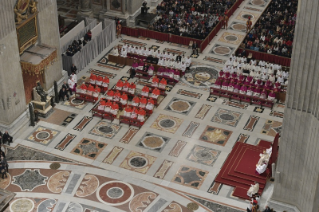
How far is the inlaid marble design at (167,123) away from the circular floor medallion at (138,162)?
8.08 feet

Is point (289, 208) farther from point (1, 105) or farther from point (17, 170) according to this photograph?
point (1, 105)

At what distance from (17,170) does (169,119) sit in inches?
308

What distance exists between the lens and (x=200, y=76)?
3366cm

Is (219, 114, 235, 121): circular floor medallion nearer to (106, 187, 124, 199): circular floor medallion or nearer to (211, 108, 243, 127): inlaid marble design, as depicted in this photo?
(211, 108, 243, 127): inlaid marble design

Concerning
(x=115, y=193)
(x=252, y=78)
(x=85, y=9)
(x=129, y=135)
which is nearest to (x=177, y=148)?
(x=129, y=135)

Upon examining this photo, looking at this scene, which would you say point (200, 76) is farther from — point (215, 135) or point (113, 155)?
point (113, 155)

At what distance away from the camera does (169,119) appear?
30047mm

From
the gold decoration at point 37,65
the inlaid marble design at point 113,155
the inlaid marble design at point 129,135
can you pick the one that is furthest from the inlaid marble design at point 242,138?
the gold decoration at point 37,65

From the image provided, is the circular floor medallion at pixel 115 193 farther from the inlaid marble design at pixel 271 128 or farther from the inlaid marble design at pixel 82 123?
the inlaid marble design at pixel 271 128

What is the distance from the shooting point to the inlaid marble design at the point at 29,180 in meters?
25.7

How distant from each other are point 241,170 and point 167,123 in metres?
5.02

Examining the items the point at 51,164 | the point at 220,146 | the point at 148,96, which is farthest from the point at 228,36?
the point at 51,164

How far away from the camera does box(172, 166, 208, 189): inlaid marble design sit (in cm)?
2598

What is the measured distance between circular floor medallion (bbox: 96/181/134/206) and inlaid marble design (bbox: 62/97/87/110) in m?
6.22
